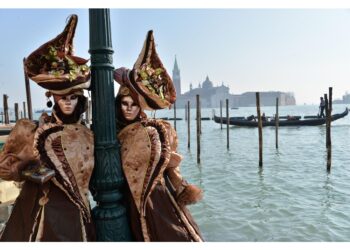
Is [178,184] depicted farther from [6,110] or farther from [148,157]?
[6,110]

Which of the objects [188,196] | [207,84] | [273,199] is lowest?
[273,199]

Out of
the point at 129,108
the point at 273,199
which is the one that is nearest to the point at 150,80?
the point at 129,108

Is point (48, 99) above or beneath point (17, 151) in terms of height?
above

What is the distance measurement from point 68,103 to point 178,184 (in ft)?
2.52

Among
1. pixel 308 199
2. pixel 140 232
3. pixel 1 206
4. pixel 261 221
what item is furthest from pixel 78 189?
pixel 308 199

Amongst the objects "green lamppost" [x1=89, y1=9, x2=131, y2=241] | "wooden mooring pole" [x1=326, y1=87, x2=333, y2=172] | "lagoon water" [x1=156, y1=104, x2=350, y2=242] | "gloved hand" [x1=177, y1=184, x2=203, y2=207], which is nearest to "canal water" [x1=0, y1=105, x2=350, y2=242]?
"lagoon water" [x1=156, y1=104, x2=350, y2=242]

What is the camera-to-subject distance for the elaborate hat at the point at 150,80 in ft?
5.58

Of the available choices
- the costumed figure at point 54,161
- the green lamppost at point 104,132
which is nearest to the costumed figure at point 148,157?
the green lamppost at point 104,132

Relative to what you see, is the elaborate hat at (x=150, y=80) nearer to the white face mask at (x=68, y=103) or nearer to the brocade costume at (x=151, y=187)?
the brocade costume at (x=151, y=187)

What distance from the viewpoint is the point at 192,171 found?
1083 cm

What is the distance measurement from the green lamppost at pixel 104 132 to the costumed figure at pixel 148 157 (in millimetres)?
110

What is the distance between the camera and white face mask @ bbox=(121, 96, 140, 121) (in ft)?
5.67

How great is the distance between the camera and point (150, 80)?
174 cm

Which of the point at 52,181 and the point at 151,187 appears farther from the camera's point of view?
the point at 151,187
